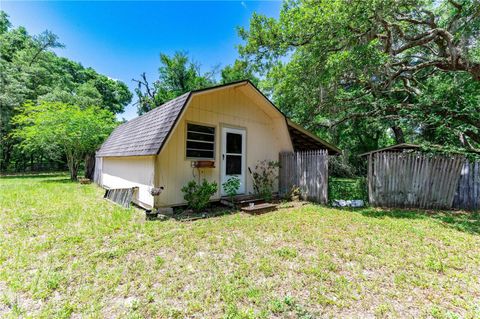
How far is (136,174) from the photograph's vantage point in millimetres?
6617

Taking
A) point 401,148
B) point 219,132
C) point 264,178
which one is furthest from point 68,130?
point 401,148

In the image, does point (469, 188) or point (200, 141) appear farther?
point (200, 141)

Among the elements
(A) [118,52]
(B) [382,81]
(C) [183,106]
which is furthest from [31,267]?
(A) [118,52]

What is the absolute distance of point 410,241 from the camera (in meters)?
3.91

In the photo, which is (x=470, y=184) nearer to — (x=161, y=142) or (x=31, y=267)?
(x=161, y=142)

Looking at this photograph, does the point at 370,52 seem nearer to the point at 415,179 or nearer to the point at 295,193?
the point at 415,179

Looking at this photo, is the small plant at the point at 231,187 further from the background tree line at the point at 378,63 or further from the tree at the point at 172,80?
the tree at the point at 172,80

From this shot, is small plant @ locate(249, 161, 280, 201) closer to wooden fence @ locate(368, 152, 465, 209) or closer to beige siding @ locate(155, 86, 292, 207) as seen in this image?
beige siding @ locate(155, 86, 292, 207)

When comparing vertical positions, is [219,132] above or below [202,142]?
above

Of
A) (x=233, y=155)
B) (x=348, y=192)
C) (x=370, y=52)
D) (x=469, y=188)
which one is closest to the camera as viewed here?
(x=469, y=188)

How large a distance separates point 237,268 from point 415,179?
21.3ft

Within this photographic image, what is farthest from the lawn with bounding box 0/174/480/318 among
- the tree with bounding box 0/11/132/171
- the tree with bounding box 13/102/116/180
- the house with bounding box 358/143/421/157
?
the tree with bounding box 0/11/132/171

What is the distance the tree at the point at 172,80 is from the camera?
80.0 ft

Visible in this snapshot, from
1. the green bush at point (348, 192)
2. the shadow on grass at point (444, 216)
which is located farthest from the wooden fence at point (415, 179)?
the green bush at point (348, 192)
